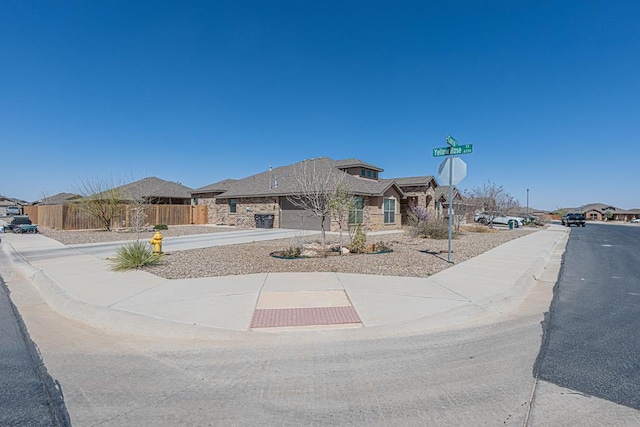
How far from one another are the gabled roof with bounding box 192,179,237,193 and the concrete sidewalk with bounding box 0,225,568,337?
23.1 m

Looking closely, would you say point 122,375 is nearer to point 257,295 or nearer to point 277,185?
point 257,295

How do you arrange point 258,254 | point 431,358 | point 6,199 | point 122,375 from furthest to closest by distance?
point 6,199 → point 258,254 → point 431,358 → point 122,375

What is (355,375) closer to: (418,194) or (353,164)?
(353,164)

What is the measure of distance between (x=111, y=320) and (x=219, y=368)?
255 centimetres

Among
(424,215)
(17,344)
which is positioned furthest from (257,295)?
(424,215)

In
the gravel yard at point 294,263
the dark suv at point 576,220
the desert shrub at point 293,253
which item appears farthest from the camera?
the dark suv at point 576,220

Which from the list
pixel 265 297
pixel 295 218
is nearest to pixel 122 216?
pixel 295 218

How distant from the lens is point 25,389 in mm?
3121

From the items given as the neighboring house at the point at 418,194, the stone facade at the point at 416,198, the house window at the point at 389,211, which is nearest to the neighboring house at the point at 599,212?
the neighboring house at the point at 418,194

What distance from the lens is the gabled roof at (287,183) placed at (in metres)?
23.7

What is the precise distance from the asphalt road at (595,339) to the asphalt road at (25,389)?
4.81 metres

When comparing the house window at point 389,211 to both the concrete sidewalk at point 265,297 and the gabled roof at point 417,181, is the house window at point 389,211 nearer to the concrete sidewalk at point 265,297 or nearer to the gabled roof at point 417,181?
the gabled roof at point 417,181

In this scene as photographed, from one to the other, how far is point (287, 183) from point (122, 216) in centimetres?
1236

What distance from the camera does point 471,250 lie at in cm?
1274
